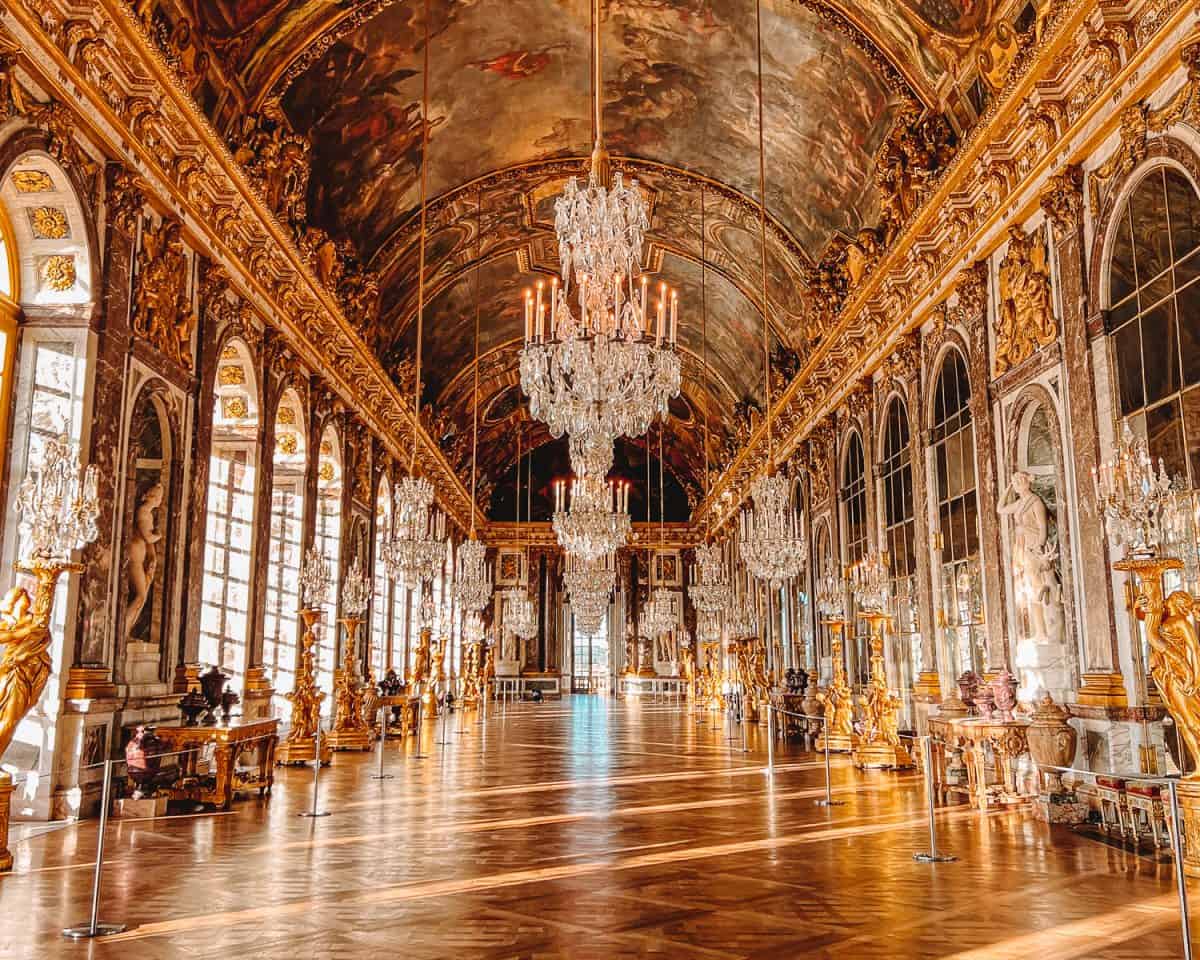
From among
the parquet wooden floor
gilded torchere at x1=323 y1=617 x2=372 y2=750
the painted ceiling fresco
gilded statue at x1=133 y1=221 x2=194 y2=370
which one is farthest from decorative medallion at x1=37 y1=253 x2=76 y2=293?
gilded torchere at x1=323 y1=617 x2=372 y2=750

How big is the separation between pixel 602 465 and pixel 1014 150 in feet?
18.1

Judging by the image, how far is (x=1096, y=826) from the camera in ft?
25.8

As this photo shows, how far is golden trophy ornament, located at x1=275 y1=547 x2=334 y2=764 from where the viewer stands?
12.2 metres

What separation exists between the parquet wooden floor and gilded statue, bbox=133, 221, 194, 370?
4815 mm

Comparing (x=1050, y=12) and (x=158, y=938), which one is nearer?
(x=158, y=938)

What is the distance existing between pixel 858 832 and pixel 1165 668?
262cm

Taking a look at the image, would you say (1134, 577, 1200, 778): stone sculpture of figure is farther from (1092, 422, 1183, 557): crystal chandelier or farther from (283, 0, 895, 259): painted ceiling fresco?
(283, 0, 895, 259): painted ceiling fresco

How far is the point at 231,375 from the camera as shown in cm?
1331

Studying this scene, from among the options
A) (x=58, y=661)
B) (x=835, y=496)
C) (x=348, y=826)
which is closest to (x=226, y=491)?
(x=58, y=661)

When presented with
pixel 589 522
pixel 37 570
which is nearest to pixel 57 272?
pixel 37 570

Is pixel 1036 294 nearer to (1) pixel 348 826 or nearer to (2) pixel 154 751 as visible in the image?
(1) pixel 348 826

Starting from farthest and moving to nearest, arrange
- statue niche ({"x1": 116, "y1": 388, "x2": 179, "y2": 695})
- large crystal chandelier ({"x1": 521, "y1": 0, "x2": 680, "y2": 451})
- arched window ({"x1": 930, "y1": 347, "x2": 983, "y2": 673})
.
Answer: arched window ({"x1": 930, "y1": 347, "x2": 983, "y2": 673}) → statue niche ({"x1": 116, "y1": 388, "x2": 179, "y2": 695}) → large crystal chandelier ({"x1": 521, "y1": 0, "x2": 680, "y2": 451})

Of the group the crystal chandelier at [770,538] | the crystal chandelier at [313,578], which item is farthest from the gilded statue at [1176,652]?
the crystal chandelier at [313,578]

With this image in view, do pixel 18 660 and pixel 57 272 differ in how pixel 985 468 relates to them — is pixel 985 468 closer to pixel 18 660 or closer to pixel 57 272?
pixel 18 660
